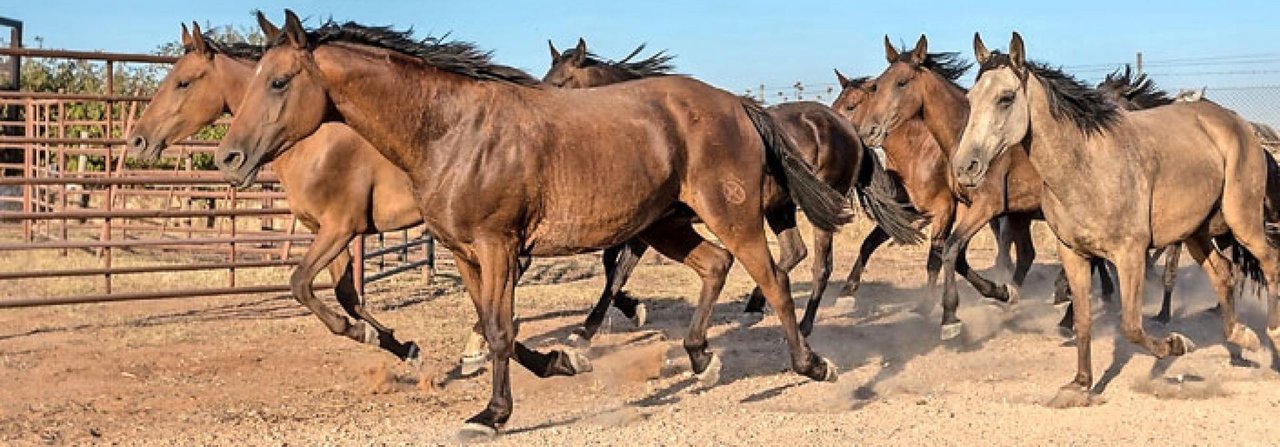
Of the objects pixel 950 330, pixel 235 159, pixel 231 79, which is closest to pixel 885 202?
pixel 950 330

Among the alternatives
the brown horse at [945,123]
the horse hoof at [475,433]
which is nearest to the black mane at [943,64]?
the brown horse at [945,123]

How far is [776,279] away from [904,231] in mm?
1595

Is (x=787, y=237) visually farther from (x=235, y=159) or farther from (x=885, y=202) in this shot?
(x=235, y=159)

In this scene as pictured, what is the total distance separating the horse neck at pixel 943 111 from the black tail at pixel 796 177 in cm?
193

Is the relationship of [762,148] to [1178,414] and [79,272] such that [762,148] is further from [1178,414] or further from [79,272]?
[79,272]

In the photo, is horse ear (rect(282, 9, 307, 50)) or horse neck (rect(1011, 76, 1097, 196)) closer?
horse ear (rect(282, 9, 307, 50))

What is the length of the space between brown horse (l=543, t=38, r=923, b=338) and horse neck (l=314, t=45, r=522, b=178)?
6.95 feet

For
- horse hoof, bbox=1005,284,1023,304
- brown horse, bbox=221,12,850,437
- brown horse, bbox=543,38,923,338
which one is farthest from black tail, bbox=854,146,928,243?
brown horse, bbox=221,12,850,437

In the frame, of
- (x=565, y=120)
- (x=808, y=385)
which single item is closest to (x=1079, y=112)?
(x=808, y=385)

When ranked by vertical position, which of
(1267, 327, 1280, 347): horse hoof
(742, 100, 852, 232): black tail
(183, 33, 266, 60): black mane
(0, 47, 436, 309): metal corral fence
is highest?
(183, 33, 266, 60): black mane

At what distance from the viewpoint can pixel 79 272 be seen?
32.1 ft

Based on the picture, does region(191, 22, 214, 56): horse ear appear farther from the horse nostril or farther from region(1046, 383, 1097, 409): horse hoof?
region(1046, 383, 1097, 409): horse hoof

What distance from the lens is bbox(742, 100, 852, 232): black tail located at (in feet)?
22.8

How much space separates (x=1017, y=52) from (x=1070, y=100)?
478 mm
